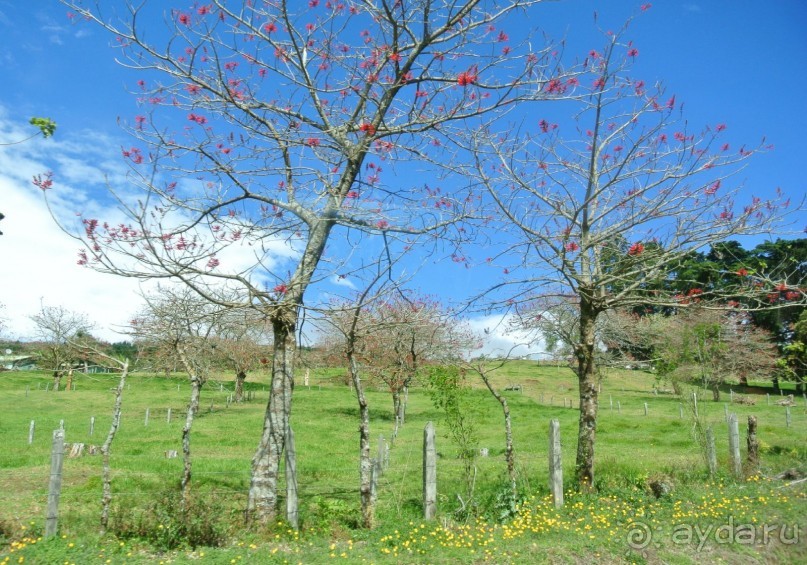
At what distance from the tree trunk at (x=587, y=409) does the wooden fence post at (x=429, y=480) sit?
8.68 ft

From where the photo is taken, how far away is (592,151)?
9133 mm

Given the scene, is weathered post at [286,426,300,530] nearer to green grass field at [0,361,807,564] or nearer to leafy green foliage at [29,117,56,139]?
green grass field at [0,361,807,564]

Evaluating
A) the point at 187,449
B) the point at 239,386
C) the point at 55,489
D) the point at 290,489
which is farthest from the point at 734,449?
the point at 239,386

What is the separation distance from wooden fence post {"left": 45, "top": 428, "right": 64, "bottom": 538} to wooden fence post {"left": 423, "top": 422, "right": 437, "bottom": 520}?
4.40m

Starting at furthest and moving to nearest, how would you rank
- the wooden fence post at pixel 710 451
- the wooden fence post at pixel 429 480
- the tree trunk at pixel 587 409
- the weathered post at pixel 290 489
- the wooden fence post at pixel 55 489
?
the wooden fence post at pixel 710 451 → the tree trunk at pixel 587 409 → the wooden fence post at pixel 429 480 → the weathered post at pixel 290 489 → the wooden fence post at pixel 55 489

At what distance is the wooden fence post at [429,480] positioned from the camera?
7.56 meters

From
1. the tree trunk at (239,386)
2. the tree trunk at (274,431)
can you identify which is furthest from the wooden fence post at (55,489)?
the tree trunk at (239,386)

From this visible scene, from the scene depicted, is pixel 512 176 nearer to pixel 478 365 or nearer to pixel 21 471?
pixel 478 365

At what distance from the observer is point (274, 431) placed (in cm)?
736

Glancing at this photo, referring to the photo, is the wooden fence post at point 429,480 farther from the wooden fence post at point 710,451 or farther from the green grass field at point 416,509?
the wooden fence post at point 710,451

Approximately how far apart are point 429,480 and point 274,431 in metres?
2.19

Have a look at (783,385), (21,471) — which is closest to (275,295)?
(21,471)

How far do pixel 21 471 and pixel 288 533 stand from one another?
927 centimetres

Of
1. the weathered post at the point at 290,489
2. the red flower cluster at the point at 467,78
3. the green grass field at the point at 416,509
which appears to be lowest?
the green grass field at the point at 416,509
